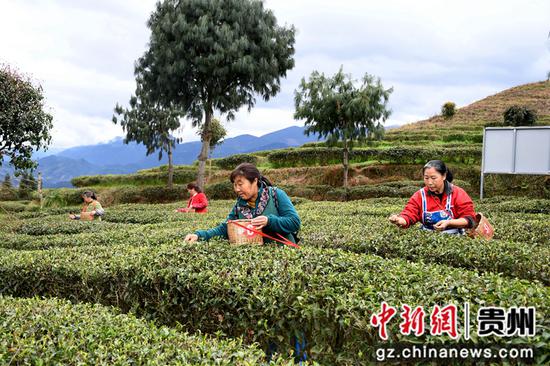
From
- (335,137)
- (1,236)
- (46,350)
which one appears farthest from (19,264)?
(335,137)

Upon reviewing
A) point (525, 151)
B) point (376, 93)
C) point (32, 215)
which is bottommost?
point (32, 215)

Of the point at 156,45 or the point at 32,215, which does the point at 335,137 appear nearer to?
the point at 156,45

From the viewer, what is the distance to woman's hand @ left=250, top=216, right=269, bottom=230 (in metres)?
4.64

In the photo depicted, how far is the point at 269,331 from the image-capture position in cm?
340

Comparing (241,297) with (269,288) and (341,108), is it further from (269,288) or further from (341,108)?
(341,108)

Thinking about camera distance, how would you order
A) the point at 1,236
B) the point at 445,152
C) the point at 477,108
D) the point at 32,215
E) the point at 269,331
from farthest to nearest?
the point at 477,108
the point at 445,152
the point at 32,215
the point at 1,236
the point at 269,331

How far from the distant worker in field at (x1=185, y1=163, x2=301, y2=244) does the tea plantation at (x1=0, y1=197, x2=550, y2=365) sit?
272 mm

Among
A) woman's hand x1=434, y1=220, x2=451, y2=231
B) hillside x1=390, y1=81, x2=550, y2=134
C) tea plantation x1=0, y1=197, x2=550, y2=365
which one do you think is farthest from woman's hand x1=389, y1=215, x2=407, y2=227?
hillside x1=390, y1=81, x2=550, y2=134

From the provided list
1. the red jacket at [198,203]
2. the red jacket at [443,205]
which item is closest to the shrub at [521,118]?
the red jacket at [198,203]

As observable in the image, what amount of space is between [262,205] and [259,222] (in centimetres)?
23

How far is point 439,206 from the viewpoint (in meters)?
5.96

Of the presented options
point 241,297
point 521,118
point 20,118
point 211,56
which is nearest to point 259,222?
point 241,297

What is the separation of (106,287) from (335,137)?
21.3 meters

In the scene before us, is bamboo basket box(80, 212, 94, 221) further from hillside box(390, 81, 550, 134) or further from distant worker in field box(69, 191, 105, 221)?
hillside box(390, 81, 550, 134)
